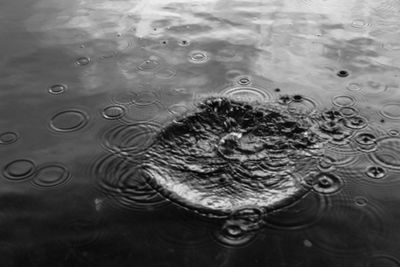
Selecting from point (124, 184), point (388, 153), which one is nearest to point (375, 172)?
point (388, 153)

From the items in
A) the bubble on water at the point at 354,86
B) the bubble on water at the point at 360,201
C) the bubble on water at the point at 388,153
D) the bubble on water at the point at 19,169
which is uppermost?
the bubble on water at the point at 354,86

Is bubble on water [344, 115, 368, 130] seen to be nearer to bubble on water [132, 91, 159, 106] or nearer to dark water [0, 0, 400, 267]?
dark water [0, 0, 400, 267]

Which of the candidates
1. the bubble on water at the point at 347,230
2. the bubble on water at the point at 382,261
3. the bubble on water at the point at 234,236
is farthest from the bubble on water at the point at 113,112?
the bubble on water at the point at 382,261

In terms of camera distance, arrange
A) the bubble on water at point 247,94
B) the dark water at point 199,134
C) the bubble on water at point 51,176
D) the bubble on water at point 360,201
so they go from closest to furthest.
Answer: the dark water at point 199,134
the bubble on water at point 360,201
the bubble on water at point 51,176
the bubble on water at point 247,94

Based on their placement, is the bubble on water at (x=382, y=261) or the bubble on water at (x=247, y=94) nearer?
the bubble on water at (x=382, y=261)

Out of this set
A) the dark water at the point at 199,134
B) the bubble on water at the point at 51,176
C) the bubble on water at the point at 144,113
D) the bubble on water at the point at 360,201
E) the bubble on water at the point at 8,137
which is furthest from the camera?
the bubble on water at the point at 144,113

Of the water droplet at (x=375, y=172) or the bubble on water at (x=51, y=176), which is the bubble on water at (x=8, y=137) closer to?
the bubble on water at (x=51, y=176)

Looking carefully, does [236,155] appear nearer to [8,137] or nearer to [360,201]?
[360,201]

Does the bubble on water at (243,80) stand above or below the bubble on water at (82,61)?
below
